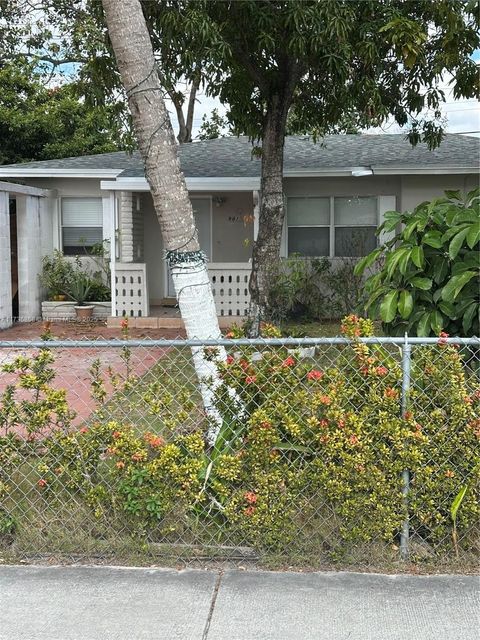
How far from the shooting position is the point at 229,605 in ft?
12.0

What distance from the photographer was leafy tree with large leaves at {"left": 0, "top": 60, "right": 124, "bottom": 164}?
2233 cm

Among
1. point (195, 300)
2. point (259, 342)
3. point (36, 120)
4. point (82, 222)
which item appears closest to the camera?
point (259, 342)

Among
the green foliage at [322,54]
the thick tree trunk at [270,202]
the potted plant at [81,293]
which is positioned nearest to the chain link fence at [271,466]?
the green foliage at [322,54]

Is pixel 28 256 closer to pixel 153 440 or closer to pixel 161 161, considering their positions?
pixel 161 161

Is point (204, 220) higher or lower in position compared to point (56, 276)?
higher

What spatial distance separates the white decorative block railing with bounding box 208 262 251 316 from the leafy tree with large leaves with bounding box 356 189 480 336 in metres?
9.02

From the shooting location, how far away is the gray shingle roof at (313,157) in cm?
1458

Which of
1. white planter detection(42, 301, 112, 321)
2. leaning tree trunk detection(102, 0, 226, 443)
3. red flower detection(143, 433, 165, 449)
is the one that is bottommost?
red flower detection(143, 433, 165, 449)

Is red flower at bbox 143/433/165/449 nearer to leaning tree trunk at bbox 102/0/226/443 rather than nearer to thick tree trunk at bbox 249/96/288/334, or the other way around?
leaning tree trunk at bbox 102/0/226/443

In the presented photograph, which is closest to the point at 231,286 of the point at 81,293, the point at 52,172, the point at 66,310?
the point at 81,293

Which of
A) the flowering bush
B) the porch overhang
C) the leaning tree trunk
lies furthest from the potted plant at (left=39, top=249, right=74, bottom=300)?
the flowering bush

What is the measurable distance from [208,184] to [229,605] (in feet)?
37.3

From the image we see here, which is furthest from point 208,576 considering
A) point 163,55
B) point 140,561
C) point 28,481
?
point 163,55

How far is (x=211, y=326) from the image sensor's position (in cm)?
496
